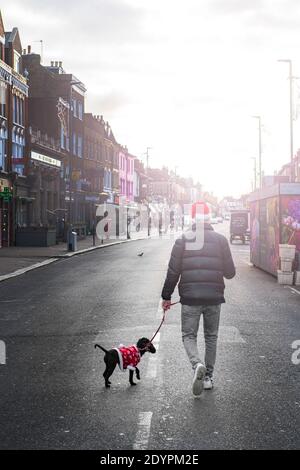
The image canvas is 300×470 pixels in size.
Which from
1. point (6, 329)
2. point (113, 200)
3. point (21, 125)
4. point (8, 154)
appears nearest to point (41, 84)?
point (21, 125)

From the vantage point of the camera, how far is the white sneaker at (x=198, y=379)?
6059 mm

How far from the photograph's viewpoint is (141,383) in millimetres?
6793

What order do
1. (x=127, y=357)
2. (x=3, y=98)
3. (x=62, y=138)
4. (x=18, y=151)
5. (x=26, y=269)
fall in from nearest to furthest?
(x=127, y=357) → (x=26, y=269) → (x=3, y=98) → (x=18, y=151) → (x=62, y=138)

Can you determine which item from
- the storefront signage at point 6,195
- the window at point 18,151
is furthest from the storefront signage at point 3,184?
the window at point 18,151

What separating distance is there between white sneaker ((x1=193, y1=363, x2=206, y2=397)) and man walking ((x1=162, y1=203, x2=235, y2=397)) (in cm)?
19

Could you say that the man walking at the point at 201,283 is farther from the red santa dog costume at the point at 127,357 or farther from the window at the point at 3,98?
the window at the point at 3,98

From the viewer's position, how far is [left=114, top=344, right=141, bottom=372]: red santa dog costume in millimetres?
6480

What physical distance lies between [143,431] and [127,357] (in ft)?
4.78

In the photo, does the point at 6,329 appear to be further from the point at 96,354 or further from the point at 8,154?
the point at 8,154

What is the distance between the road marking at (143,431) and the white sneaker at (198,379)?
0.62 meters

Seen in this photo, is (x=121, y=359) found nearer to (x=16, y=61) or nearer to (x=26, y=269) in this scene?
(x=26, y=269)

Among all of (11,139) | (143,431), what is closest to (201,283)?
(143,431)

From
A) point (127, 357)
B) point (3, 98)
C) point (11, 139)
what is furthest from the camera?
→ point (11, 139)

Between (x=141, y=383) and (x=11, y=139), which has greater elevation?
(x=11, y=139)
